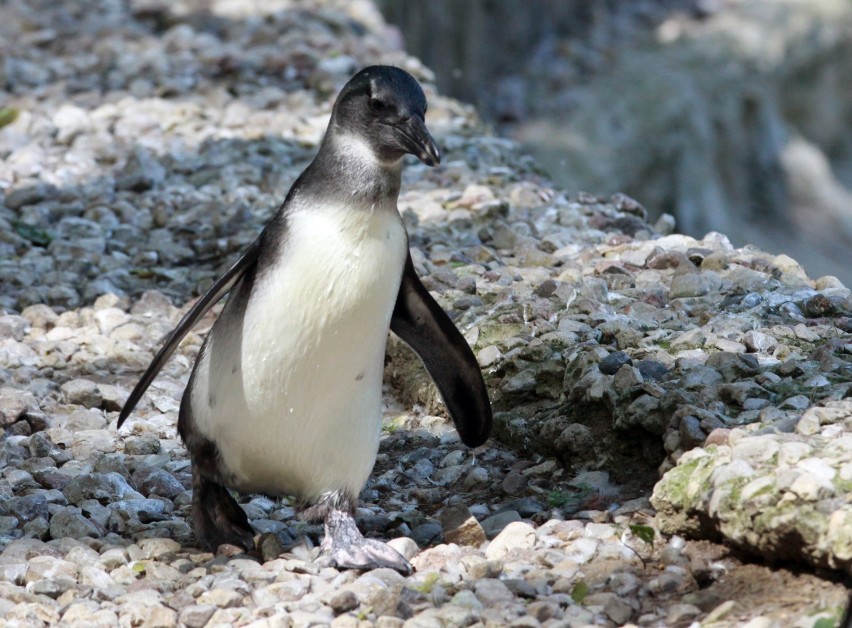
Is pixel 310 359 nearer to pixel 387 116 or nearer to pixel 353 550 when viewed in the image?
pixel 353 550

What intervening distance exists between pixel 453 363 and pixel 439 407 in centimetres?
51

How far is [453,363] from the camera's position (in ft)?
11.3

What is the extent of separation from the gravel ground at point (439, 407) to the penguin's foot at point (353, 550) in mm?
45

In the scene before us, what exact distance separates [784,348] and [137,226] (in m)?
2.83

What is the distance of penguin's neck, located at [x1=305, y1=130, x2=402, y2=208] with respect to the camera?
3.00 metres

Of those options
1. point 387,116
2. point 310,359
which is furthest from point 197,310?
point 387,116

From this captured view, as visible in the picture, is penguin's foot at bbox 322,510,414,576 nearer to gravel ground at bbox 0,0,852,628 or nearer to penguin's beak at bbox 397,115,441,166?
gravel ground at bbox 0,0,852,628

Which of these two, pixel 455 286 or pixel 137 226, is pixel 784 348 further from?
pixel 137 226

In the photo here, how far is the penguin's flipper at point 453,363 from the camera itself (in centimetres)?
343

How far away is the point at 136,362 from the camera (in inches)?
169

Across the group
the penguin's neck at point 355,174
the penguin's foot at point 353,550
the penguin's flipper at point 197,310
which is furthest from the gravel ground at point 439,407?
the penguin's neck at point 355,174

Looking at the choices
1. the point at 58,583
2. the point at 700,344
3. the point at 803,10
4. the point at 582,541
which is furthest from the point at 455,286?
the point at 803,10

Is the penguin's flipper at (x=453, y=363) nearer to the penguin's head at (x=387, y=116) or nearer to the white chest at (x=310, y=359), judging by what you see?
the white chest at (x=310, y=359)

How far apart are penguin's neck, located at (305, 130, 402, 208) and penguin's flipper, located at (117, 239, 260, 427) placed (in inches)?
9.6
